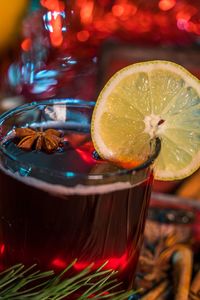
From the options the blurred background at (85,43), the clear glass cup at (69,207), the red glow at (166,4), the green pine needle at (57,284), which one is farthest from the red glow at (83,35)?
the green pine needle at (57,284)

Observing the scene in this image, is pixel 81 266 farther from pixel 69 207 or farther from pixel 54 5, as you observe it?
pixel 54 5

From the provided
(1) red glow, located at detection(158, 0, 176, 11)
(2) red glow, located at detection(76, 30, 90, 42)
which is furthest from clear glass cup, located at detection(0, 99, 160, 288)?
(1) red glow, located at detection(158, 0, 176, 11)

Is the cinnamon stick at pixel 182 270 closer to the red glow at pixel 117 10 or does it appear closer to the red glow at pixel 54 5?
the red glow at pixel 54 5

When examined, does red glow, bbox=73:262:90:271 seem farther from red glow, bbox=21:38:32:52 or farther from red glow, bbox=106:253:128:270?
red glow, bbox=21:38:32:52

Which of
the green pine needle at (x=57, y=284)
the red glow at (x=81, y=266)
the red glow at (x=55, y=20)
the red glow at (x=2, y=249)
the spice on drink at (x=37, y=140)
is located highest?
the red glow at (x=55, y=20)

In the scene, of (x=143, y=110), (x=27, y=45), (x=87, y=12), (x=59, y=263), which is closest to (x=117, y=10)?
(x=87, y=12)

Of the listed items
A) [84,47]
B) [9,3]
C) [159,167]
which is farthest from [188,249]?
[9,3]

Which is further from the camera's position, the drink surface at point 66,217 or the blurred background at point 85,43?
the blurred background at point 85,43
